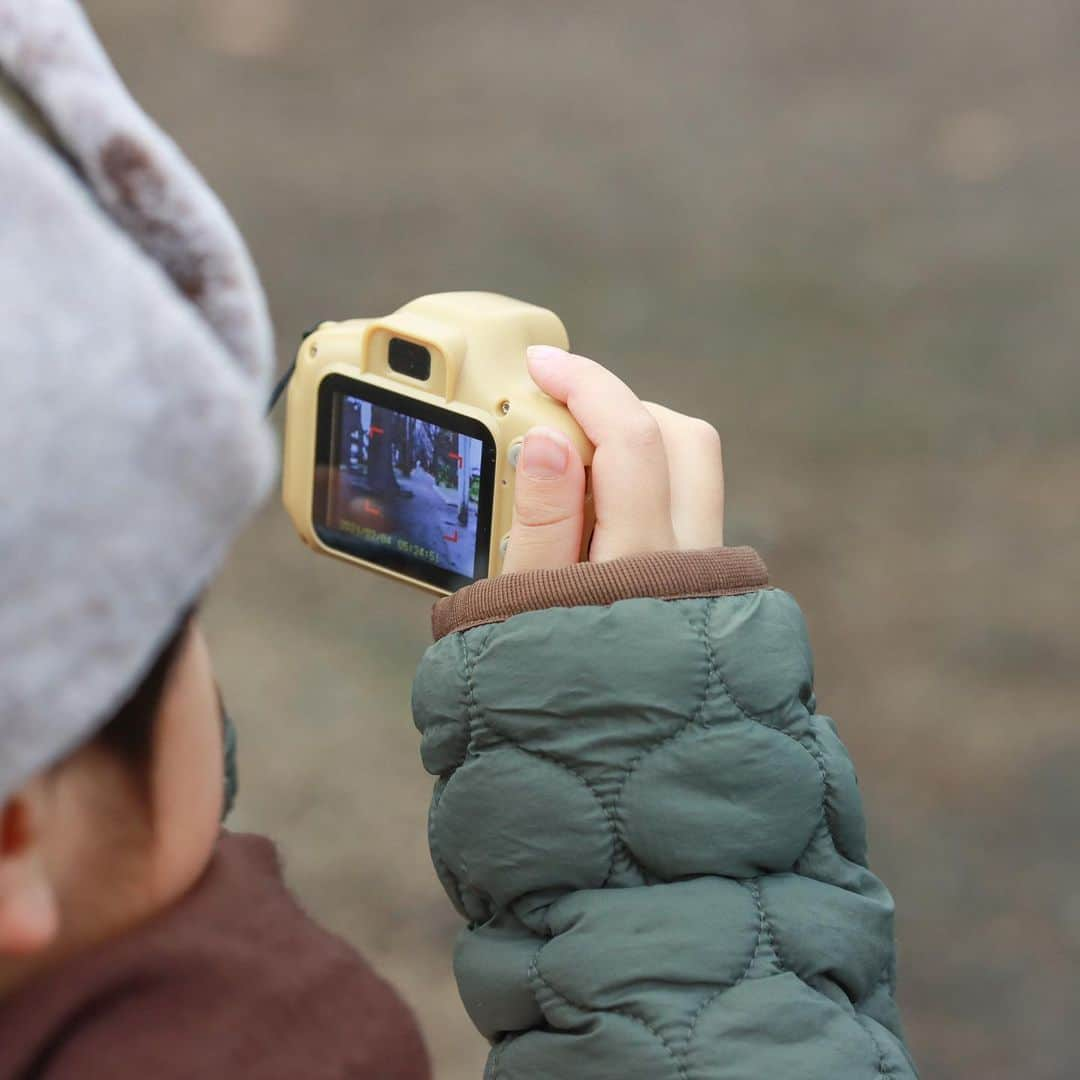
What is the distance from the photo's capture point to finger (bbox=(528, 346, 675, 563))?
0.55 m

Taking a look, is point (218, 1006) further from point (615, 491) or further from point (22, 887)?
point (615, 491)

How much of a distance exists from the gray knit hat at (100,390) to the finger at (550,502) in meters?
0.26

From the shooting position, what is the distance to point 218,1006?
1.13ft

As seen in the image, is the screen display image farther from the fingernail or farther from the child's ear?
the child's ear

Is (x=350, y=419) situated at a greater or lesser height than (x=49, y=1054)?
greater

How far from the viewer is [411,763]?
126 cm

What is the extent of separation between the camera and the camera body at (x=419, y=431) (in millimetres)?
652

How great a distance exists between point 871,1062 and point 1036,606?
909mm

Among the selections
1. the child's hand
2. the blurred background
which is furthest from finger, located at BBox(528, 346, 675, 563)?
the blurred background

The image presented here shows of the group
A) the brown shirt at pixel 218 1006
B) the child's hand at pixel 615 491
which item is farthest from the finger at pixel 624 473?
the brown shirt at pixel 218 1006

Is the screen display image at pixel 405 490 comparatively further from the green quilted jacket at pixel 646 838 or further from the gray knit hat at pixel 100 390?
the gray knit hat at pixel 100 390

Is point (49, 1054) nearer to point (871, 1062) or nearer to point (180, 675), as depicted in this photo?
point (180, 675)

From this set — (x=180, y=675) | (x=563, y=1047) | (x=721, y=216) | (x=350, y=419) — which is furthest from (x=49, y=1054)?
(x=721, y=216)

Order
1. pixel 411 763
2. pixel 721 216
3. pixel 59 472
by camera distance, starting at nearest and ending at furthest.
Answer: pixel 59 472 → pixel 411 763 → pixel 721 216
